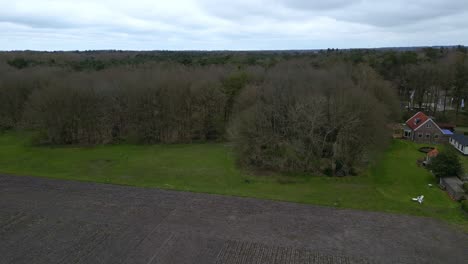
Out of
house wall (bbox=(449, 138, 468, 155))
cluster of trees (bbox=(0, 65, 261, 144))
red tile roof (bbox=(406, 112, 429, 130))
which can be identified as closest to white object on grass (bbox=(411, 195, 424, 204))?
house wall (bbox=(449, 138, 468, 155))

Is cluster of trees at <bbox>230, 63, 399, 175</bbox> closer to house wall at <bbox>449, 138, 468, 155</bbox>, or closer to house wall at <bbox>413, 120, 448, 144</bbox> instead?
house wall at <bbox>449, 138, 468, 155</bbox>

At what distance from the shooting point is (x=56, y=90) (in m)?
29.1

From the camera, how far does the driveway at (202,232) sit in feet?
39.2

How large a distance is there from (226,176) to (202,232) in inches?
299

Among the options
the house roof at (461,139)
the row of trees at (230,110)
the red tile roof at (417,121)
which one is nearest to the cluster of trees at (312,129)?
the row of trees at (230,110)

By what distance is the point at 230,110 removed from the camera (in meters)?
33.1

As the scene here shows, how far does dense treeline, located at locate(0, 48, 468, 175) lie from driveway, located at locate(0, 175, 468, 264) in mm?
6225

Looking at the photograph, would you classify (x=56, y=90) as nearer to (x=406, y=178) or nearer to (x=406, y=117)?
(x=406, y=178)

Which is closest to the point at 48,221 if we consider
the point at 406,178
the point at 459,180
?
the point at 406,178

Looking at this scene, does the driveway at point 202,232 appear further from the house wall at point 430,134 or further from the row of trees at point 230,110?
the house wall at point 430,134

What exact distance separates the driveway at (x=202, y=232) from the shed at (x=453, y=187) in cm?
341

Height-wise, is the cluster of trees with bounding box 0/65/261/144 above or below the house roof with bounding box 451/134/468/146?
above

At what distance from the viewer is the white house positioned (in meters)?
25.5

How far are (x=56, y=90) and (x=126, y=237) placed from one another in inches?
829
